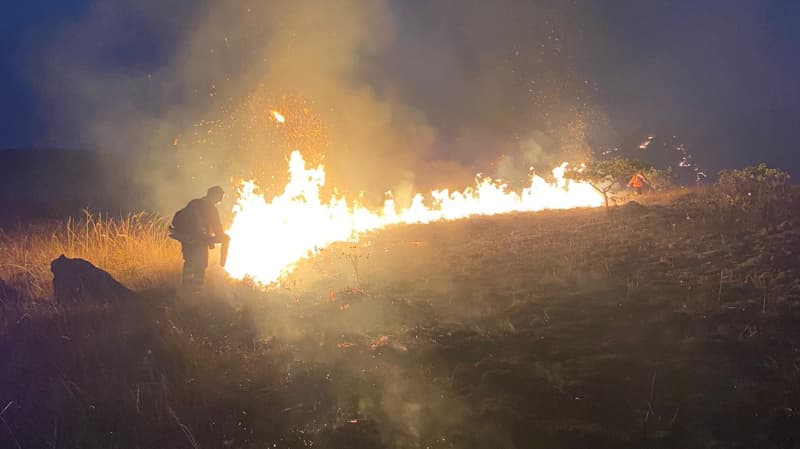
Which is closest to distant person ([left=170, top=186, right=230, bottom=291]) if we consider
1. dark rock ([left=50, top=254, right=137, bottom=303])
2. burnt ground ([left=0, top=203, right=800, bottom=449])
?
burnt ground ([left=0, top=203, right=800, bottom=449])

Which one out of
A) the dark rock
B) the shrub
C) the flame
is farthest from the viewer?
the flame

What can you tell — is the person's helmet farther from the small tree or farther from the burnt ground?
the small tree

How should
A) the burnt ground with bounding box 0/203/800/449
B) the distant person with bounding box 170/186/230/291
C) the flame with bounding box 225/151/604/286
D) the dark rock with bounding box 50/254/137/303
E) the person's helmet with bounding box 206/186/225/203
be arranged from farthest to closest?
the flame with bounding box 225/151/604/286 → the person's helmet with bounding box 206/186/225/203 → the distant person with bounding box 170/186/230/291 → the dark rock with bounding box 50/254/137/303 → the burnt ground with bounding box 0/203/800/449

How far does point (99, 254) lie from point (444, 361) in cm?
908

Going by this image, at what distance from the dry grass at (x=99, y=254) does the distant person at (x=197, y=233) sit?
1.20m

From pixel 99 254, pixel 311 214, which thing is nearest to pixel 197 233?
pixel 99 254

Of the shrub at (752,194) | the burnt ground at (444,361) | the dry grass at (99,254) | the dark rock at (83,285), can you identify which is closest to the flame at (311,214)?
the dry grass at (99,254)

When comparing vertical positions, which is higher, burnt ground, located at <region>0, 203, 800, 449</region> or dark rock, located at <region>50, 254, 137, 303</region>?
dark rock, located at <region>50, 254, 137, 303</region>

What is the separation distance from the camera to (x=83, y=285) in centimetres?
828

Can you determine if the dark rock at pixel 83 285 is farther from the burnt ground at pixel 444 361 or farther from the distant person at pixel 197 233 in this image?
the distant person at pixel 197 233

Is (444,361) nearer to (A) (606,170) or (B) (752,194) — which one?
(B) (752,194)

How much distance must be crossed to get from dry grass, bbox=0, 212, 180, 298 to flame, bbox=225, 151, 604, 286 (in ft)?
5.06

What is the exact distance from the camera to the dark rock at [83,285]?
324 inches

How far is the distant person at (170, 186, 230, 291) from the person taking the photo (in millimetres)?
9125
